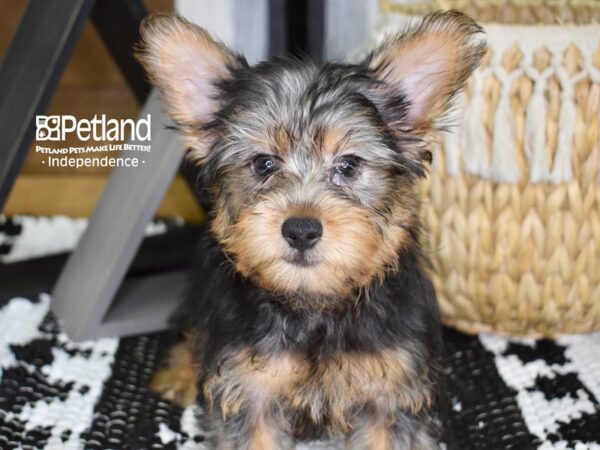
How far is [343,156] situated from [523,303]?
4.24 ft

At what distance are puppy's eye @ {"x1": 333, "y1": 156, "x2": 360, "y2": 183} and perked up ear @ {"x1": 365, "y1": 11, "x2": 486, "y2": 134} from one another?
185mm

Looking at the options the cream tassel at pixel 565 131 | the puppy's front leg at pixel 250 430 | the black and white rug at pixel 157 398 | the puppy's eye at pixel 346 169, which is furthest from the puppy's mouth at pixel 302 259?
the cream tassel at pixel 565 131

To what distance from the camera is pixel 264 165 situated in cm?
234

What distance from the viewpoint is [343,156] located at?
2279 mm

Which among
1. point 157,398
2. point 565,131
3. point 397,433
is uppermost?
point 565,131

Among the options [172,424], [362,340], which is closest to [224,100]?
[362,340]

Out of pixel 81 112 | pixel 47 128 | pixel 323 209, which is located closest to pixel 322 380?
pixel 323 209

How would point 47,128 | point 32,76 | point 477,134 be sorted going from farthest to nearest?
point 47,128, point 477,134, point 32,76

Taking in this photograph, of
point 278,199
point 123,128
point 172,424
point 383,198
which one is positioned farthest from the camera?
point 123,128

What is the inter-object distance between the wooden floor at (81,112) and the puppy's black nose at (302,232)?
2.58 meters

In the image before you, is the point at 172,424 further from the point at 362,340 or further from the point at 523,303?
the point at 523,303

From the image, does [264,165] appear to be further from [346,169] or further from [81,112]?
[81,112]

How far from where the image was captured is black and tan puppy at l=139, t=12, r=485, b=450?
7.30ft

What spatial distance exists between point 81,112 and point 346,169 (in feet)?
9.96
